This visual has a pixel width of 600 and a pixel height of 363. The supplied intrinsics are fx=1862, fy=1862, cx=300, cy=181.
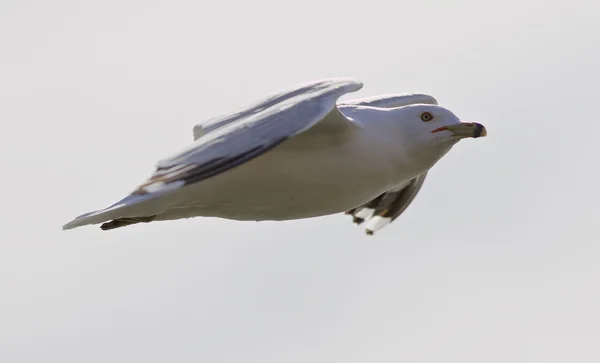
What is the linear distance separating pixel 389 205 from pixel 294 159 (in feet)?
12.5

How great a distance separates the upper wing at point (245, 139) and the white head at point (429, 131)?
4.16ft

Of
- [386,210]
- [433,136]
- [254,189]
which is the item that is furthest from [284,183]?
[386,210]

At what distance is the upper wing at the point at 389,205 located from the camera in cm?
2061

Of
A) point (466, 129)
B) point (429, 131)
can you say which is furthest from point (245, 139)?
point (466, 129)

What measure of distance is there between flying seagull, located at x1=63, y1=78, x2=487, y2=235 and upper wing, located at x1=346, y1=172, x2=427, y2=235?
2.48 m

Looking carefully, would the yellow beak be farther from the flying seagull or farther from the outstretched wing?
the outstretched wing

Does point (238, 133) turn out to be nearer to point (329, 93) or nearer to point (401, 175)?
point (329, 93)

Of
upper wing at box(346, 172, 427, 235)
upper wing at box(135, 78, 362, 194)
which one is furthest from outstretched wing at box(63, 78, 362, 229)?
upper wing at box(346, 172, 427, 235)

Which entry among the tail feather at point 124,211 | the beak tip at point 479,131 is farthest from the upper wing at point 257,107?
the beak tip at point 479,131

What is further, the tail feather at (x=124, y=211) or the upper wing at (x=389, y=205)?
the upper wing at (x=389, y=205)

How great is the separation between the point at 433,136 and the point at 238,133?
2.36 m

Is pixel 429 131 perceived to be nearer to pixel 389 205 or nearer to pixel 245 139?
pixel 245 139

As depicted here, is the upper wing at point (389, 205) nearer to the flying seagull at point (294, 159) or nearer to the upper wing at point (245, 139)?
the flying seagull at point (294, 159)

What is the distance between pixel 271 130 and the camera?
16.0 meters
